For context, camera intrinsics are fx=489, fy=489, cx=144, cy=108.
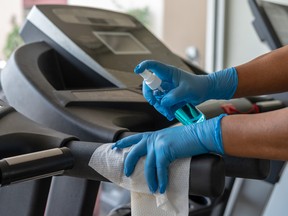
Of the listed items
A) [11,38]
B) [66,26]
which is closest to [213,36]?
[11,38]

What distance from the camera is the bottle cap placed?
0.85 meters

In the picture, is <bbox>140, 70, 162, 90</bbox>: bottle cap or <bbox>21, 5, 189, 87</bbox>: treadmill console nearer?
<bbox>140, 70, 162, 90</bbox>: bottle cap

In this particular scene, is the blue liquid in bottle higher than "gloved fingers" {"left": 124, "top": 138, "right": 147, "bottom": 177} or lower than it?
higher

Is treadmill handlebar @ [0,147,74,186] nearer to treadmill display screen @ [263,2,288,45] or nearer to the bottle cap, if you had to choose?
the bottle cap

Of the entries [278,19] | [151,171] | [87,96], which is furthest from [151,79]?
[278,19]

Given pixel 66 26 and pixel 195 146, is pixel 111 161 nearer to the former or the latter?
pixel 195 146

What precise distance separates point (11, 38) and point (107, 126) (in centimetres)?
211

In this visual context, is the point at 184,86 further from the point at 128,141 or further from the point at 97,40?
the point at 97,40

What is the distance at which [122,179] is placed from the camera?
77cm

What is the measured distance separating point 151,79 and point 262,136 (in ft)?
0.75

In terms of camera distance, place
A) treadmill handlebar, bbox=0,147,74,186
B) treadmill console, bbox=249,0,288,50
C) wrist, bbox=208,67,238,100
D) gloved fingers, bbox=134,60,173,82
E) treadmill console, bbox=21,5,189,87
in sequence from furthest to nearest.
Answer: treadmill console, bbox=249,0,288,50 < treadmill console, bbox=21,5,189,87 < wrist, bbox=208,67,238,100 < gloved fingers, bbox=134,60,173,82 < treadmill handlebar, bbox=0,147,74,186

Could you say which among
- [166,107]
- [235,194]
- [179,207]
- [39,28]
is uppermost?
[39,28]

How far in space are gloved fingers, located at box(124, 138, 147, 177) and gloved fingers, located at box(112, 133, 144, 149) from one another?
0.02 meters

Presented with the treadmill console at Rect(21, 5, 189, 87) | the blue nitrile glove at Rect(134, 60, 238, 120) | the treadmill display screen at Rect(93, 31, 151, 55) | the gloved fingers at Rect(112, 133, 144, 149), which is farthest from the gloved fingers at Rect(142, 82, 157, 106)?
the treadmill display screen at Rect(93, 31, 151, 55)
